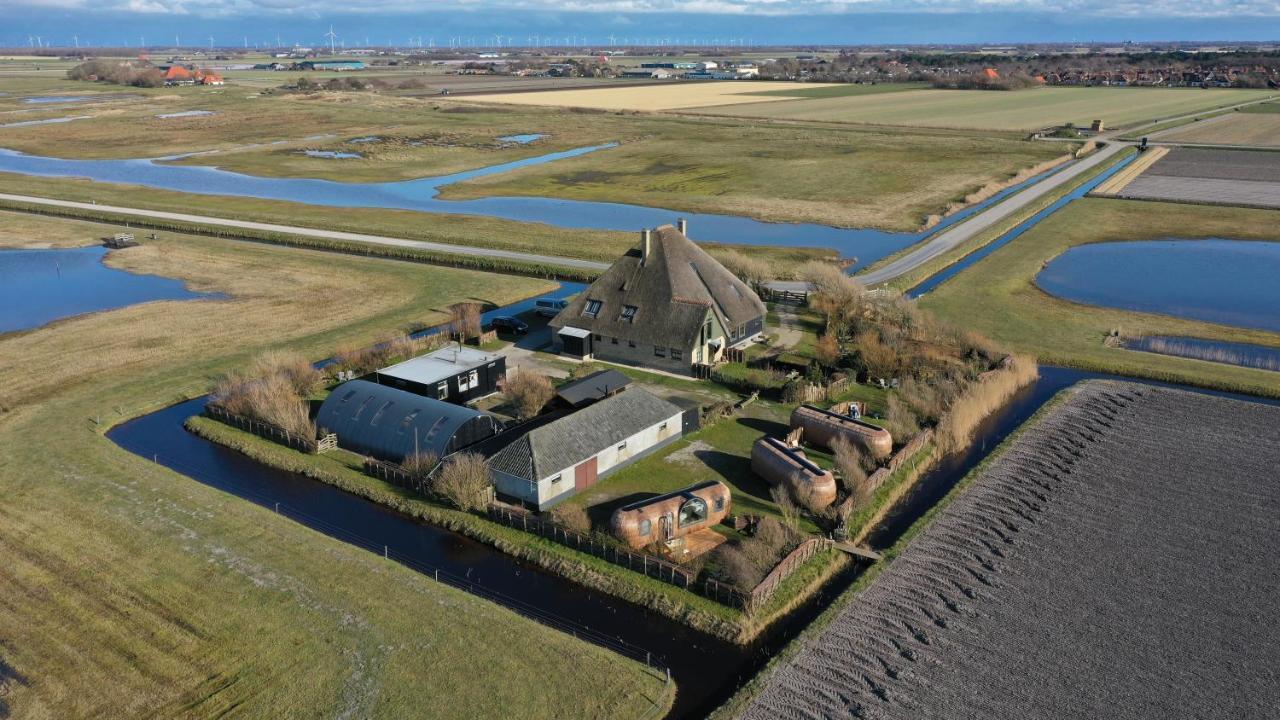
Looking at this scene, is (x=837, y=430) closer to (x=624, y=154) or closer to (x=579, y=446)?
(x=579, y=446)

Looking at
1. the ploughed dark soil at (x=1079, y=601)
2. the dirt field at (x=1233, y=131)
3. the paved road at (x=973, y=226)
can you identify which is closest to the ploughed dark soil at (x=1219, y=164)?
the paved road at (x=973, y=226)

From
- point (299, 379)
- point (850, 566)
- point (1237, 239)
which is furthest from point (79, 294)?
point (1237, 239)

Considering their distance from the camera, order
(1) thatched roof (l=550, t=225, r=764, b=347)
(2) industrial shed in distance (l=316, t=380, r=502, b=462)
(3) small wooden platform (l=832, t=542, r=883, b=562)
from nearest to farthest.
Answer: (3) small wooden platform (l=832, t=542, r=883, b=562) < (2) industrial shed in distance (l=316, t=380, r=502, b=462) < (1) thatched roof (l=550, t=225, r=764, b=347)

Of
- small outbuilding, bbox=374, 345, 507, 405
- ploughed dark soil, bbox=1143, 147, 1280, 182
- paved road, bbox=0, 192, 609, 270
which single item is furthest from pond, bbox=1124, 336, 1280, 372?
ploughed dark soil, bbox=1143, 147, 1280, 182

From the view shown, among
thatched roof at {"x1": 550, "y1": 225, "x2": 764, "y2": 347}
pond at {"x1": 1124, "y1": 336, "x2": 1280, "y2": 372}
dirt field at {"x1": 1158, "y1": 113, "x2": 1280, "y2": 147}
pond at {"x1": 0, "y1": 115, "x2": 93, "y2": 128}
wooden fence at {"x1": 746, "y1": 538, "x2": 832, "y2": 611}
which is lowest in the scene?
wooden fence at {"x1": 746, "y1": 538, "x2": 832, "y2": 611}

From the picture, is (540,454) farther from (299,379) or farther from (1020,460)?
(1020,460)

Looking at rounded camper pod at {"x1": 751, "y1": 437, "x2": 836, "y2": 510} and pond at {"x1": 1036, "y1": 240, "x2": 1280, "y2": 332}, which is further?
pond at {"x1": 1036, "y1": 240, "x2": 1280, "y2": 332}

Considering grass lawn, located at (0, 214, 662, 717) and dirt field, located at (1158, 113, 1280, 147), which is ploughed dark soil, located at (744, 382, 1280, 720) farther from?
dirt field, located at (1158, 113, 1280, 147)

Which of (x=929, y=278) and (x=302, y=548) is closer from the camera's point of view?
(x=302, y=548)
